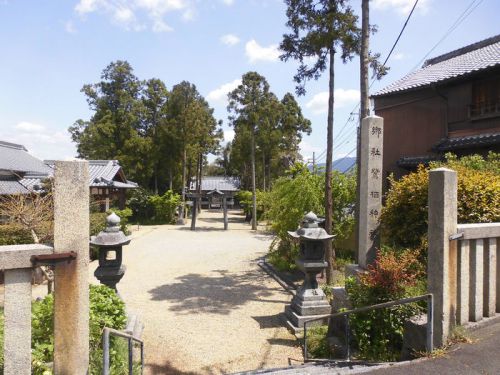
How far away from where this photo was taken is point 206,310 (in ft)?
28.9

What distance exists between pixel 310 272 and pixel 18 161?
15.8m

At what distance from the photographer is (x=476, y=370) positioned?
3.29m

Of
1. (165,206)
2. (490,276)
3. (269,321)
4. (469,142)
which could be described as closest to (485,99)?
(469,142)

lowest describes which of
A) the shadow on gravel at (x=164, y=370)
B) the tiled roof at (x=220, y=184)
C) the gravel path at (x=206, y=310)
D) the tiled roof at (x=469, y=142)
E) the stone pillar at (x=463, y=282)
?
the shadow on gravel at (x=164, y=370)

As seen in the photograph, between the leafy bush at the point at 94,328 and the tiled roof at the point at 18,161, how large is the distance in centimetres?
1242

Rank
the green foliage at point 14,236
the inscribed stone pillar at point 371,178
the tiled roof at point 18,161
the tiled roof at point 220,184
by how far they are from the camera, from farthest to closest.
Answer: the tiled roof at point 220,184
the tiled roof at point 18,161
the green foliage at point 14,236
the inscribed stone pillar at point 371,178

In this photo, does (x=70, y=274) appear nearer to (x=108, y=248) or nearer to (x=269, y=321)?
(x=108, y=248)

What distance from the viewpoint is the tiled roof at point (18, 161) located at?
1534cm

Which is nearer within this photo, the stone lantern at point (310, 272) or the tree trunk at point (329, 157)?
the stone lantern at point (310, 272)

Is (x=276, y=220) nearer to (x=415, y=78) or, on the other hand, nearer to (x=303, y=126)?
(x=415, y=78)

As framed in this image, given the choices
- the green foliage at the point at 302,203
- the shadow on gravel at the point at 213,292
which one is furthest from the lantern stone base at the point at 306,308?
the green foliage at the point at 302,203

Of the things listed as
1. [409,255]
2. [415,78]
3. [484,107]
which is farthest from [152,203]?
[409,255]

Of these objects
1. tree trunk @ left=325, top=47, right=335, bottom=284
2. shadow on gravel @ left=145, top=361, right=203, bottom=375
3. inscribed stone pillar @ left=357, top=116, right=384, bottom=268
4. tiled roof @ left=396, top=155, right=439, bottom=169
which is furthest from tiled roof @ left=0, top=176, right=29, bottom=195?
tiled roof @ left=396, top=155, right=439, bottom=169

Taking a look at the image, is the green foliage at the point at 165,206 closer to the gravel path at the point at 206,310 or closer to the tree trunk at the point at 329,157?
the gravel path at the point at 206,310
